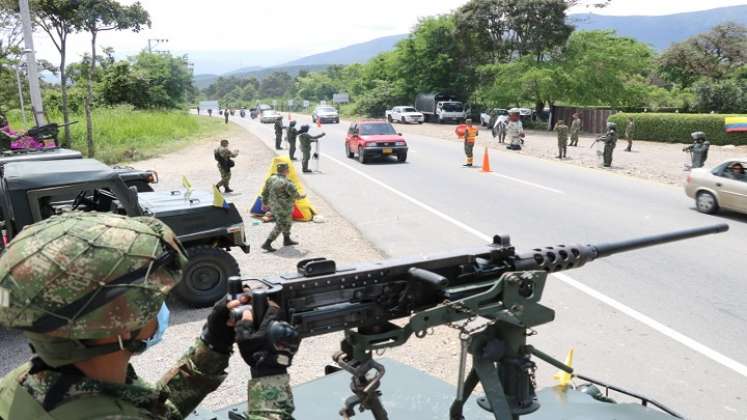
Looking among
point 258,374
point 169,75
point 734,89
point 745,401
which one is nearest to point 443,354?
point 745,401

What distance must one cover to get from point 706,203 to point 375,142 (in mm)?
10988

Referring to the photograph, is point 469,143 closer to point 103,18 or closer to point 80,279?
point 103,18

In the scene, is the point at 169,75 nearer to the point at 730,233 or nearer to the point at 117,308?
the point at 730,233

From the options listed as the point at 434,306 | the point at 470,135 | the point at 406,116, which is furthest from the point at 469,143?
the point at 406,116

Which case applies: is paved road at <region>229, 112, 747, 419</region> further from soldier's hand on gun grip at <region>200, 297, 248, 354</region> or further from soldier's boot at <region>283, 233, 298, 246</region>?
soldier's hand on gun grip at <region>200, 297, 248, 354</region>

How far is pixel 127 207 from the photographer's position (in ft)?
18.9

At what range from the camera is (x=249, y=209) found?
A: 1264 cm

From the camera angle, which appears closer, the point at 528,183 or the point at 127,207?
the point at 127,207

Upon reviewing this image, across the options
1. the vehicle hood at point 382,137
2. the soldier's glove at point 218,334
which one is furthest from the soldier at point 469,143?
the soldier's glove at point 218,334

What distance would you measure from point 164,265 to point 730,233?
10379 millimetres

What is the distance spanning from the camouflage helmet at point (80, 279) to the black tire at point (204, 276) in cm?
499

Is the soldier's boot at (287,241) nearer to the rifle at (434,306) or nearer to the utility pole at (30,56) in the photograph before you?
the rifle at (434,306)

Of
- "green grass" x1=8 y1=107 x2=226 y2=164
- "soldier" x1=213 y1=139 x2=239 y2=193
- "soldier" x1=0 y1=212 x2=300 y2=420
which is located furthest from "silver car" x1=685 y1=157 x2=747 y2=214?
"green grass" x1=8 y1=107 x2=226 y2=164

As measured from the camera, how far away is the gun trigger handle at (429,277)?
2.43 metres
